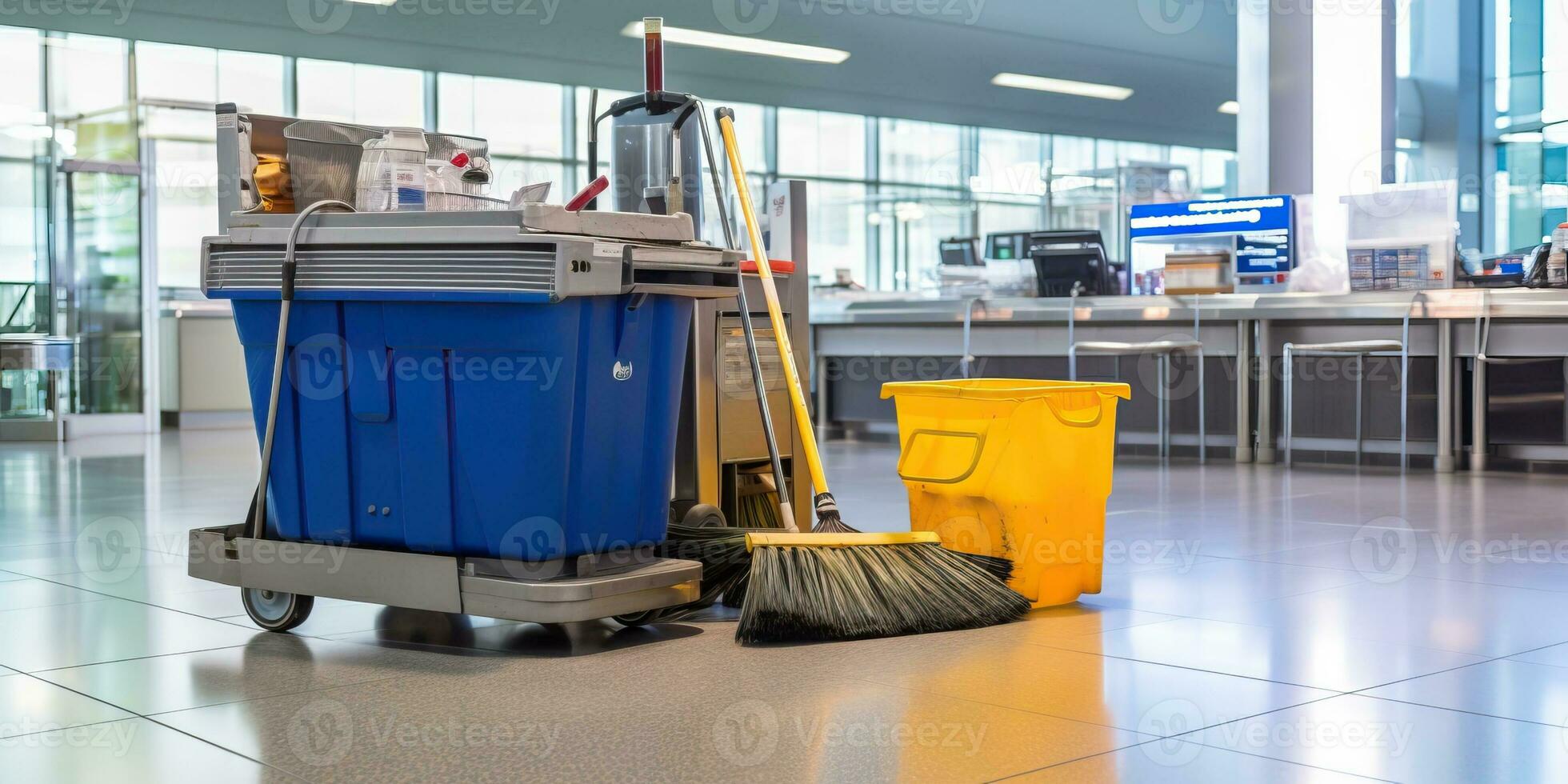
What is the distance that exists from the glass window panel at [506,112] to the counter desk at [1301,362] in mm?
6617

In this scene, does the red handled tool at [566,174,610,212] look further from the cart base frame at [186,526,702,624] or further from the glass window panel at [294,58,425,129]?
the glass window panel at [294,58,425,129]

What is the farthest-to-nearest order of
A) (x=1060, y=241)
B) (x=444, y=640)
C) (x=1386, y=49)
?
(x=1386, y=49)
(x=1060, y=241)
(x=444, y=640)

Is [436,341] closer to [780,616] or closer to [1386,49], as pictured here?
[780,616]

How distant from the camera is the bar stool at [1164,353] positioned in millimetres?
7371

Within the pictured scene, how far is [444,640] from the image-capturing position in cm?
269

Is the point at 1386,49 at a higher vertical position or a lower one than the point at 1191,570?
higher

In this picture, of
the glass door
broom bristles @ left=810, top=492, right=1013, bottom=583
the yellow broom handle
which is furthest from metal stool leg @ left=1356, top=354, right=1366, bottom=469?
the glass door

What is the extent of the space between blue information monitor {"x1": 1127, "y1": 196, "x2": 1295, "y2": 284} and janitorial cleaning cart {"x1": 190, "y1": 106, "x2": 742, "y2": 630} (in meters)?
6.05

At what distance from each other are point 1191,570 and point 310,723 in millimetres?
2247

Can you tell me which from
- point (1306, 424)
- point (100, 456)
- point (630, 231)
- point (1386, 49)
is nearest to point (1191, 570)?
point (630, 231)

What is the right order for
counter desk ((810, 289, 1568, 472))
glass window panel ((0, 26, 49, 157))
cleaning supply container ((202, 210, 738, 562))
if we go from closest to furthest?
cleaning supply container ((202, 210, 738, 562)) < counter desk ((810, 289, 1568, 472)) < glass window panel ((0, 26, 49, 157))

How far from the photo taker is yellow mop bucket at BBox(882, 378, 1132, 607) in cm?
293

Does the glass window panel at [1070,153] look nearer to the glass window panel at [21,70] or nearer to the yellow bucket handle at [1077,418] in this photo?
the glass window panel at [21,70]

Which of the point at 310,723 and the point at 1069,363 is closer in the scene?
the point at 310,723
